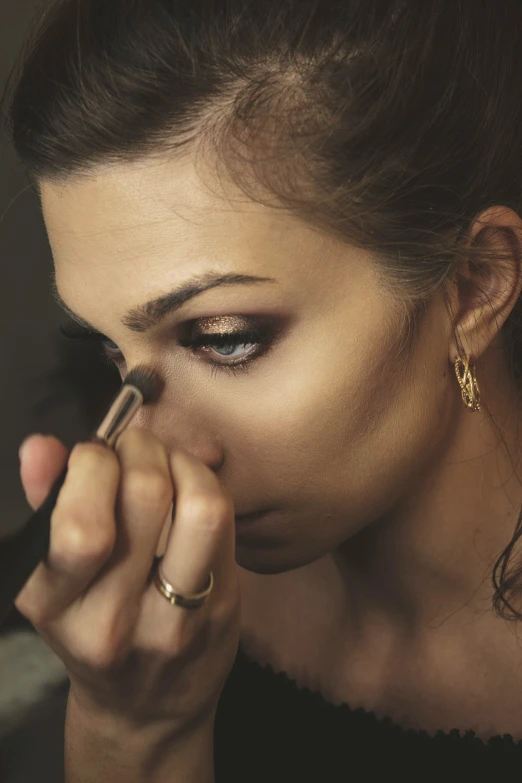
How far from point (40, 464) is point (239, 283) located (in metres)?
0.21

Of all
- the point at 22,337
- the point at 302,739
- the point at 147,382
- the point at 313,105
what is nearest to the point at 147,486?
the point at 147,382

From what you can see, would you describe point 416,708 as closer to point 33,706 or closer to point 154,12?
point 33,706

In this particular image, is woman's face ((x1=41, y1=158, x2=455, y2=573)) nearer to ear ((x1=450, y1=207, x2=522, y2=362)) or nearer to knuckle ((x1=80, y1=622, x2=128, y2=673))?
ear ((x1=450, y1=207, x2=522, y2=362))

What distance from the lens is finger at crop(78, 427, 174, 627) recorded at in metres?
0.66

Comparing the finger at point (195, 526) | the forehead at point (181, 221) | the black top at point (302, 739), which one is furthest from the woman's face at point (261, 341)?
the black top at point (302, 739)

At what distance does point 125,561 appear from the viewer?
68 cm

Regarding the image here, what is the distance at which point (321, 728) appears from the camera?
108cm

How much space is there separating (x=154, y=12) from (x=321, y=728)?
2.58ft

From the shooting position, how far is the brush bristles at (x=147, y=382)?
76cm

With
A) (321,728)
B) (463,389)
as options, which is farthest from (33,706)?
(463,389)

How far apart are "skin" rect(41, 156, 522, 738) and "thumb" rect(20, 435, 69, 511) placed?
14 centimetres

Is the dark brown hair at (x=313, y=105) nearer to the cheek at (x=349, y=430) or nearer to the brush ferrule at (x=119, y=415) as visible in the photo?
the cheek at (x=349, y=430)

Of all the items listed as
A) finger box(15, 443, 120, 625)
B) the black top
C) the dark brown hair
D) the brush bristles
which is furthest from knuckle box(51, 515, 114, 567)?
the black top

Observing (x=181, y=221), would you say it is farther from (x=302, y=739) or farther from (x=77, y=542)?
(x=302, y=739)
